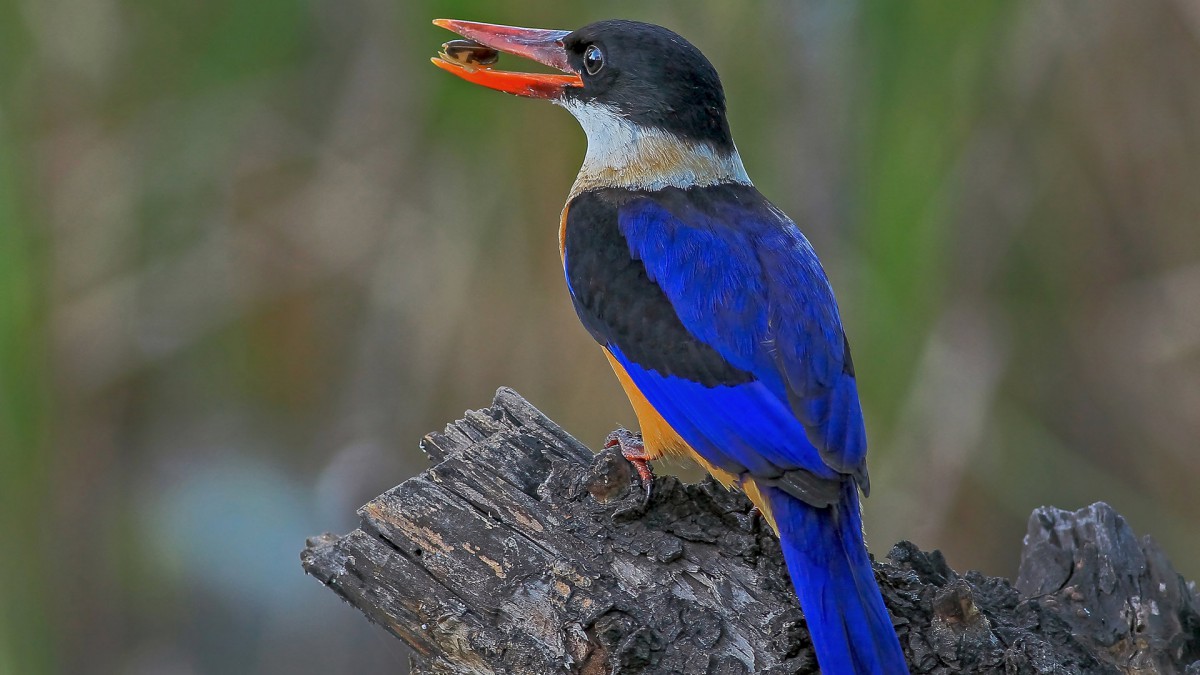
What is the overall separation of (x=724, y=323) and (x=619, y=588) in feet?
2.56

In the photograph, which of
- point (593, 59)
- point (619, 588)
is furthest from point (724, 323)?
point (593, 59)

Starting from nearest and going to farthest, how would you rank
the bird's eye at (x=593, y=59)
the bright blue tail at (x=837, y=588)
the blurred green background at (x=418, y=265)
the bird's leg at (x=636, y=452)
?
the bright blue tail at (x=837, y=588)
the bird's leg at (x=636, y=452)
the bird's eye at (x=593, y=59)
the blurred green background at (x=418, y=265)

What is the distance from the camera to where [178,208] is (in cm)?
519

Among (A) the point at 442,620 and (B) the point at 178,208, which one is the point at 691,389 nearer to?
(A) the point at 442,620

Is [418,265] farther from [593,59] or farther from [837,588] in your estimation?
[837,588]

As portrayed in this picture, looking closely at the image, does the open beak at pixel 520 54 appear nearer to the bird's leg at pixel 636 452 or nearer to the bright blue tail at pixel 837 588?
A: the bird's leg at pixel 636 452

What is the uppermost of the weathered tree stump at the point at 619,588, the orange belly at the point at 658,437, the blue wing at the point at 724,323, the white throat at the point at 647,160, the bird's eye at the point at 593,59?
the bird's eye at the point at 593,59

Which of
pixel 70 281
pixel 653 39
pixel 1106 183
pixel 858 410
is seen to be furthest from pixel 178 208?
pixel 1106 183

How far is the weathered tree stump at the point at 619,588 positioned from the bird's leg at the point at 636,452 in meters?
0.04

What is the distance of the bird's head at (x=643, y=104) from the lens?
389 centimetres

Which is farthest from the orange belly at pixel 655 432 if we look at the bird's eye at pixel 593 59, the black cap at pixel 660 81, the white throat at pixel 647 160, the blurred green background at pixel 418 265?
the blurred green background at pixel 418 265

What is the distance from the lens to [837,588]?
9.21ft

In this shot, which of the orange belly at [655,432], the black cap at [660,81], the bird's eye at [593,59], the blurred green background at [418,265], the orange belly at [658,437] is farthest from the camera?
the blurred green background at [418,265]

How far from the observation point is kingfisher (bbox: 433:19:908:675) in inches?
115
